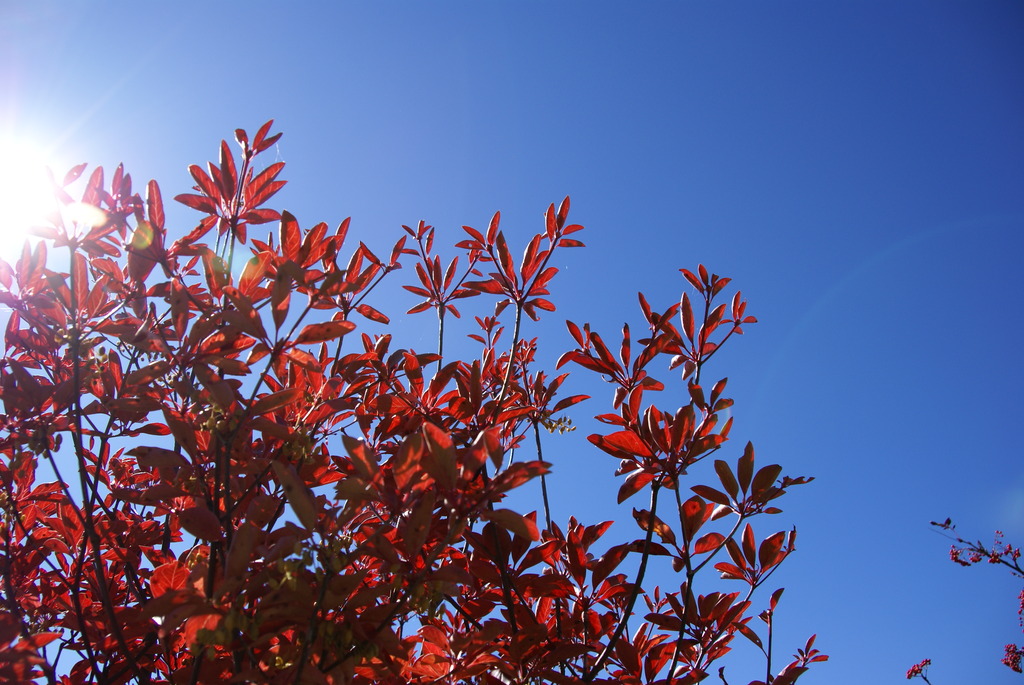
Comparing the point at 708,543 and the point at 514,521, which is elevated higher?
the point at 708,543

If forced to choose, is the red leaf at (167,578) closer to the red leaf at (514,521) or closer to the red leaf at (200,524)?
the red leaf at (200,524)

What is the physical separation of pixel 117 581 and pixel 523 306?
189 cm

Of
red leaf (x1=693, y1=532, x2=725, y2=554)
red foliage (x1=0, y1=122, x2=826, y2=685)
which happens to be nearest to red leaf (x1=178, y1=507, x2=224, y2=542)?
red foliage (x1=0, y1=122, x2=826, y2=685)

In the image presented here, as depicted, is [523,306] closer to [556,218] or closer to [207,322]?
[556,218]

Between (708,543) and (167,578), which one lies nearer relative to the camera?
(167,578)

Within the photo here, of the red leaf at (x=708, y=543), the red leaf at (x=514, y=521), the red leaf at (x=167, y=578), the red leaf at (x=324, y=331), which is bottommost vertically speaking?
the red leaf at (x=167, y=578)

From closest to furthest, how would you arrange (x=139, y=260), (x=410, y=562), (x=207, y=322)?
(x=410, y=562), (x=207, y=322), (x=139, y=260)

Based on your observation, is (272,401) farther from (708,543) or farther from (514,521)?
(708,543)

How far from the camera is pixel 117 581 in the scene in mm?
2229

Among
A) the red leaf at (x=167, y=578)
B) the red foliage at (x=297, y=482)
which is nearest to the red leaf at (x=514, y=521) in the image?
the red foliage at (x=297, y=482)

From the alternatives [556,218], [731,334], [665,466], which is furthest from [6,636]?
[731,334]

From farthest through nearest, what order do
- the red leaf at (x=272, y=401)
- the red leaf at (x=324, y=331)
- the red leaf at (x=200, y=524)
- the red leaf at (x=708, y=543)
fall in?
the red leaf at (x=708, y=543)
the red leaf at (x=324, y=331)
the red leaf at (x=272, y=401)
the red leaf at (x=200, y=524)

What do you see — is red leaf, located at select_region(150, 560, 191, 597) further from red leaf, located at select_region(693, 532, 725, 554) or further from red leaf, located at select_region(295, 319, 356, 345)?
red leaf, located at select_region(693, 532, 725, 554)

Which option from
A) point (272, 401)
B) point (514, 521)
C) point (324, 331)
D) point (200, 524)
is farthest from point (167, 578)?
point (514, 521)
